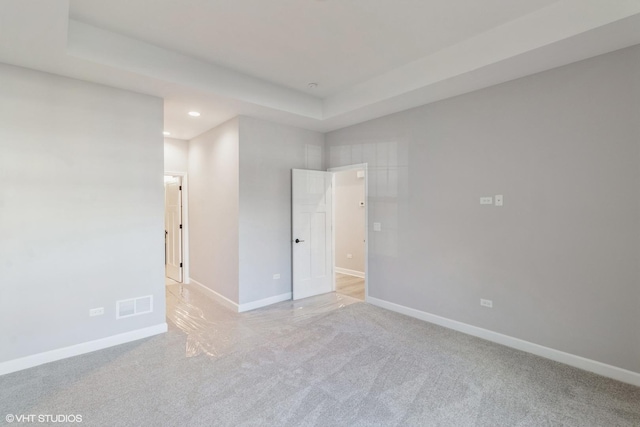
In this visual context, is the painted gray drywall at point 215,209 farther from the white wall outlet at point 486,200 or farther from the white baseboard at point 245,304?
the white wall outlet at point 486,200

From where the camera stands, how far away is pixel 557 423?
2.10 m

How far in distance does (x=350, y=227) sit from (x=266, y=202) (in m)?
2.56

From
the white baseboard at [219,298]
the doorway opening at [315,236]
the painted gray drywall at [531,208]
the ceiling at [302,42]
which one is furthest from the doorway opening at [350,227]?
the ceiling at [302,42]

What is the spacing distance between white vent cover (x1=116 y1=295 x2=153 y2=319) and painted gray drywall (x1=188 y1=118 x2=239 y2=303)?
3.79 ft

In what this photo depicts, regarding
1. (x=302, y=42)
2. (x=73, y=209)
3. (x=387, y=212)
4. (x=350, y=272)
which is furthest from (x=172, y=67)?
(x=350, y=272)

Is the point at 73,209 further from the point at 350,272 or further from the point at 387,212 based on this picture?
the point at 350,272

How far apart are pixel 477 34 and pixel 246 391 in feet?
12.4

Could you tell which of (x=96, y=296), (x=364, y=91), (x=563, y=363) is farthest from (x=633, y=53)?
(x=96, y=296)

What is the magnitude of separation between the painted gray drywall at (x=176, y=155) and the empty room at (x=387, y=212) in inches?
64.1

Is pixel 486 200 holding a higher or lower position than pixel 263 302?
higher

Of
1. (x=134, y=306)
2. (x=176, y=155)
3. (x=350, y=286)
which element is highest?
(x=176, y=155)

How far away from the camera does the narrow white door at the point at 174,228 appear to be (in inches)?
233

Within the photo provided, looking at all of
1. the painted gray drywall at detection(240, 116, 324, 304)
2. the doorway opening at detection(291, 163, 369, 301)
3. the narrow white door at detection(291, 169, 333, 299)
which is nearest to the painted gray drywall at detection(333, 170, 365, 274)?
the doorway opening at detection(291, 163, 369, 301)

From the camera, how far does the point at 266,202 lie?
4.63 metres
